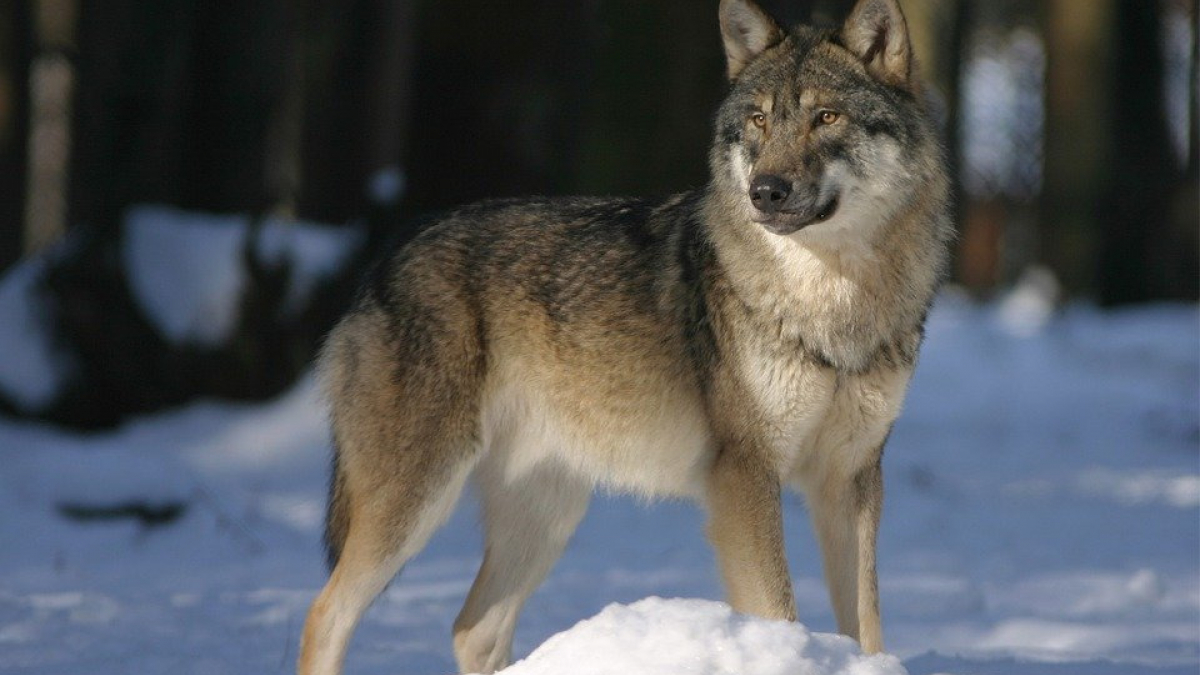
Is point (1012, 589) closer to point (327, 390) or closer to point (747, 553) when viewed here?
point (747, 553)

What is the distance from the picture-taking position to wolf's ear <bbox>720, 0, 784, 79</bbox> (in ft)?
14.7

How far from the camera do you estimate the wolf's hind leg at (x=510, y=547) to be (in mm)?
4801

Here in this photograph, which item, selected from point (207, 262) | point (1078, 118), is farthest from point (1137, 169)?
point (207, 262)

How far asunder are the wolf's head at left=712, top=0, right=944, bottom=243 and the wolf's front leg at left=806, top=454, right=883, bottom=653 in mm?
735

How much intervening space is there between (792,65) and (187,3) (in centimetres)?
874

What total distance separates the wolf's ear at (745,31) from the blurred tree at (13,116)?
976cm

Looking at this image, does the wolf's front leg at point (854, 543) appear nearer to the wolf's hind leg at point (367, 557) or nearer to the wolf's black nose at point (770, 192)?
the wolf's black nose at point (770, 192)

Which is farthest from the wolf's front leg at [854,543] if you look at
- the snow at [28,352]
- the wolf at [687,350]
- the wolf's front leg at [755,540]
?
the snow at [28,352]

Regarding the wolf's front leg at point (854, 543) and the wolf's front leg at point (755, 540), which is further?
the wolf's front leg at point (854, 543)

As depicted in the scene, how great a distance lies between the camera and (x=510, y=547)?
16.1 ft

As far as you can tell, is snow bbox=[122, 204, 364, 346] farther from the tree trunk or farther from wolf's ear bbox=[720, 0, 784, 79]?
the tree trunk

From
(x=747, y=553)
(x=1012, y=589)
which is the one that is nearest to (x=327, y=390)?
(x=747, y=553)

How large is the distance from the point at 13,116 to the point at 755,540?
10607mm

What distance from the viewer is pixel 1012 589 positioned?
6.20 metres
